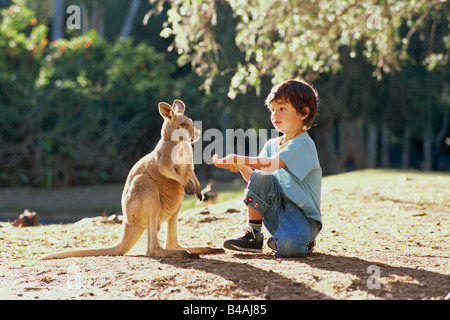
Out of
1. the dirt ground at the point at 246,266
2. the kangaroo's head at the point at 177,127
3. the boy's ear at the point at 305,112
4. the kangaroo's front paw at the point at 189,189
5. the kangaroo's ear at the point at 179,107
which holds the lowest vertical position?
the dirt ground at the point at 246,266

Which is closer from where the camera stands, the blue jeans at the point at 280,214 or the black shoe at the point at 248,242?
the blue jeans at the point at 280,214

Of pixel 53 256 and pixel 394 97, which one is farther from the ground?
pixel 394 97

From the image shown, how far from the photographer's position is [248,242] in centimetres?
432

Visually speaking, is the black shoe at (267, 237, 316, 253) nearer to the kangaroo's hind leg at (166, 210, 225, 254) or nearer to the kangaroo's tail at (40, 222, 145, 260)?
the kangaroo's hind leg at (166, 210, 225, 254)

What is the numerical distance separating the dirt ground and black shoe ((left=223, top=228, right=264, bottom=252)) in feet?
0.28

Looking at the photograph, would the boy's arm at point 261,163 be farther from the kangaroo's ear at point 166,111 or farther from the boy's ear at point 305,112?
the kangaroo's ear at point 166,111

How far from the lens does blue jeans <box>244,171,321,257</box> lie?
4.04 metres

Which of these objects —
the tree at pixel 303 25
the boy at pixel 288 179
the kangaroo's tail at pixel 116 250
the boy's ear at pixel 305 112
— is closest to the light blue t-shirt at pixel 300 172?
the boy at pixel 288 179

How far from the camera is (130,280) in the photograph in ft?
11.5

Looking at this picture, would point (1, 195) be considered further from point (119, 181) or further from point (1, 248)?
point (1, 248)

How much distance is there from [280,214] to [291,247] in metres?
0.30

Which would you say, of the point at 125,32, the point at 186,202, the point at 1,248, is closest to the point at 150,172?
the point at 1,248

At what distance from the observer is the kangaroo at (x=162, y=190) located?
4152mm

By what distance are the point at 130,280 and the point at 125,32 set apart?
19.5 meters
